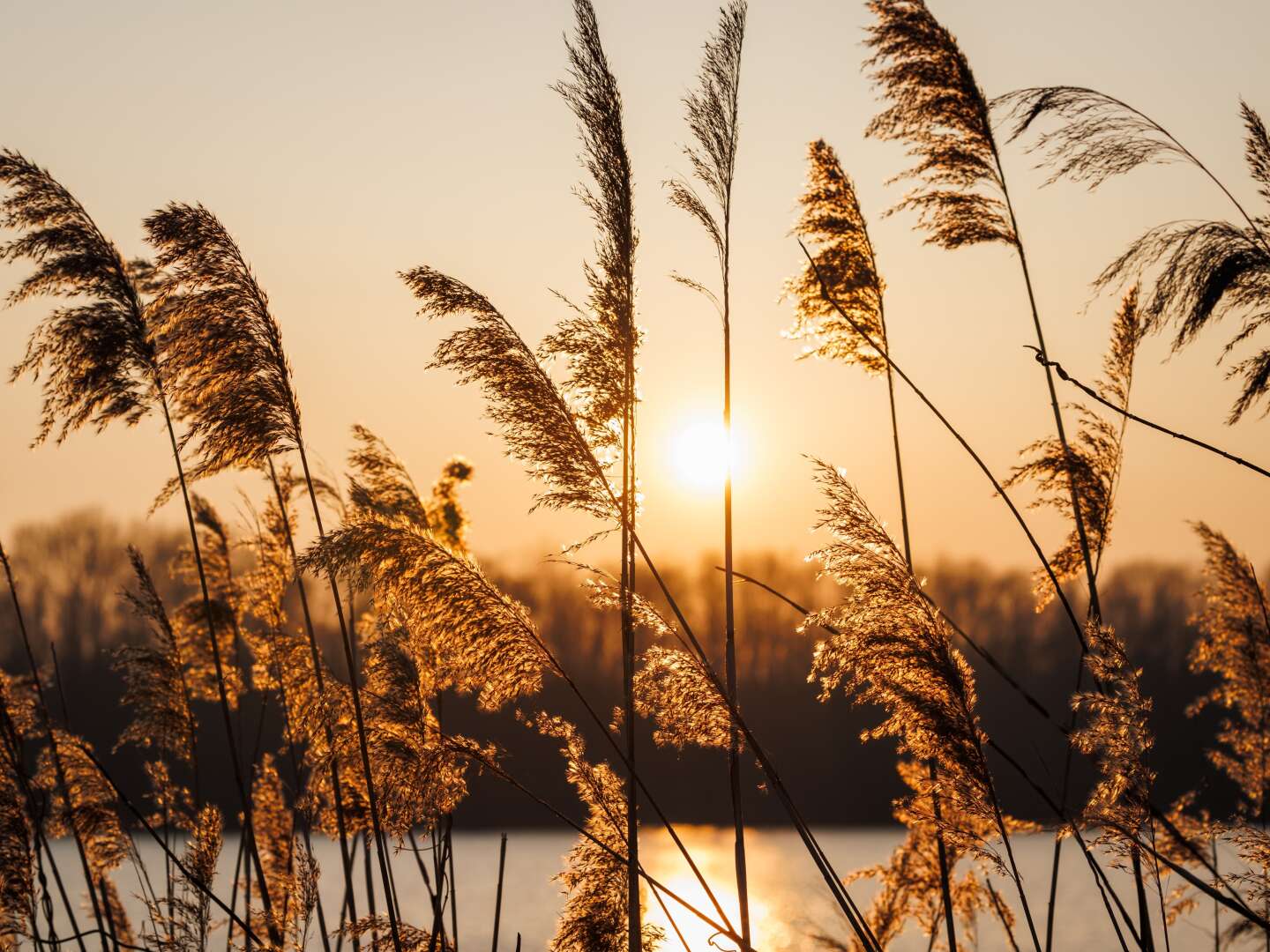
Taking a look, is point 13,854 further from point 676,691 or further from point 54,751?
point 676,691

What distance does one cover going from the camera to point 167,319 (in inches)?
184

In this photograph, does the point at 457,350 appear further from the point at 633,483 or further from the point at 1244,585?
the point at 1244,585

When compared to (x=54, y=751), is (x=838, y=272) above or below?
above

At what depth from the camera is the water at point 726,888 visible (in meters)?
13.6

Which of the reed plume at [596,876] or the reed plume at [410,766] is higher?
the reed plume at [410,766]

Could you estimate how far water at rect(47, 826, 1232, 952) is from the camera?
13.6 m

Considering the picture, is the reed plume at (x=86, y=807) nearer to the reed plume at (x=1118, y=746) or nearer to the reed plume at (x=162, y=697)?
the reed plume at (x=162, y=697)

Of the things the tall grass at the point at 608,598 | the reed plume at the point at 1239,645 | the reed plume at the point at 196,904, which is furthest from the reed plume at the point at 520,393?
the reed plume at the point at 1239,645

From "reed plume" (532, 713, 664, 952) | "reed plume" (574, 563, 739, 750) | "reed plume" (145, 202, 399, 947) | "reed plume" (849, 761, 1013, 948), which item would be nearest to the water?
"reed plume" (849, 761, 1013, 948)

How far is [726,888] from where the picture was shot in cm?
2356

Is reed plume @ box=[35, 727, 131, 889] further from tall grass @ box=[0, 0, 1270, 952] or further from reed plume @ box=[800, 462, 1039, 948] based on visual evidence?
reed plume @ box=[800, 462, 1039, 948]

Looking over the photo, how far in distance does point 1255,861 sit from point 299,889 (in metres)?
3.45

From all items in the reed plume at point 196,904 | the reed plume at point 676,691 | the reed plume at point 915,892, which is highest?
the reed plume at point 676,691

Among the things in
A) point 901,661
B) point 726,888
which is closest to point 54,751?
point 901,661
